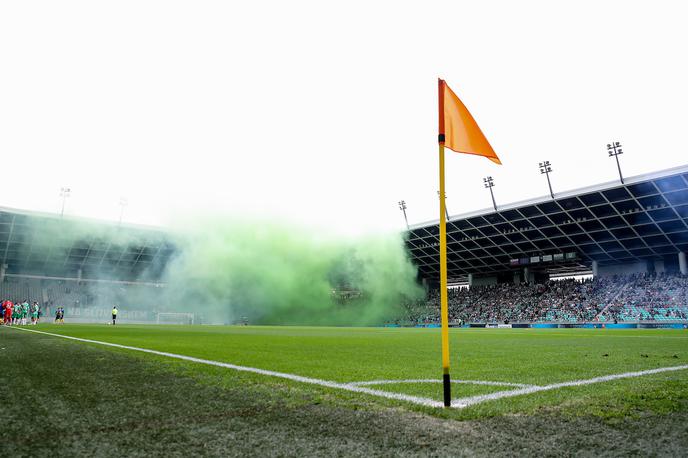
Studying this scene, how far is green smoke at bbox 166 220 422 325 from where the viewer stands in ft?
A: 176

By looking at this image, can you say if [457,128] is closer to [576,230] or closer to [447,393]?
[447,393]

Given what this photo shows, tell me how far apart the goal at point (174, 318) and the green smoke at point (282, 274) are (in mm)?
2060

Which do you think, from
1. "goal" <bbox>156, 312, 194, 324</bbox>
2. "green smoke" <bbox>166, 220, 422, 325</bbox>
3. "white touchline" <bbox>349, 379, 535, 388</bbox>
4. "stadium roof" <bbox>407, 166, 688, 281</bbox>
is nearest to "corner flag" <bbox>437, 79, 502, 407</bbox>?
"white touchline" <bbox>349, 379, 535, 388</bbox>

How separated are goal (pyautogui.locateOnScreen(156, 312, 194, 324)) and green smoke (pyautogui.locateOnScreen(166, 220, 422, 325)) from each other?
206cm

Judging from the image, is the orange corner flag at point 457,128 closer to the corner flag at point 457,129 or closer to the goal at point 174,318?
the corner flag at point 457,129

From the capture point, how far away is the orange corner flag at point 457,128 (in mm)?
4547

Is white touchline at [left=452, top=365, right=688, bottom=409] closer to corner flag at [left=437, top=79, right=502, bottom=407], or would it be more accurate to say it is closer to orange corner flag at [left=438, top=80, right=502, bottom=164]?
corner flag at [left=437, top=79, right=502, bottom=407]

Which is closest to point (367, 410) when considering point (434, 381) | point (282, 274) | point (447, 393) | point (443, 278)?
point (447, 393)

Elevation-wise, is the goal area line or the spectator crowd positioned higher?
the spectator crowd

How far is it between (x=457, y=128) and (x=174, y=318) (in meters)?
56.0

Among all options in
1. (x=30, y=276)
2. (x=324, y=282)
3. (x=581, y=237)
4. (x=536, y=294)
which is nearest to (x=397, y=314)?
(x=324, y=282)

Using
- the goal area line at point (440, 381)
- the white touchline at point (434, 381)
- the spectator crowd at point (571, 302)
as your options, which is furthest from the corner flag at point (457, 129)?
the spectator crowd at point (571, 302)

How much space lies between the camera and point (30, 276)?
2210 inches

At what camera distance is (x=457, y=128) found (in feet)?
15.1
